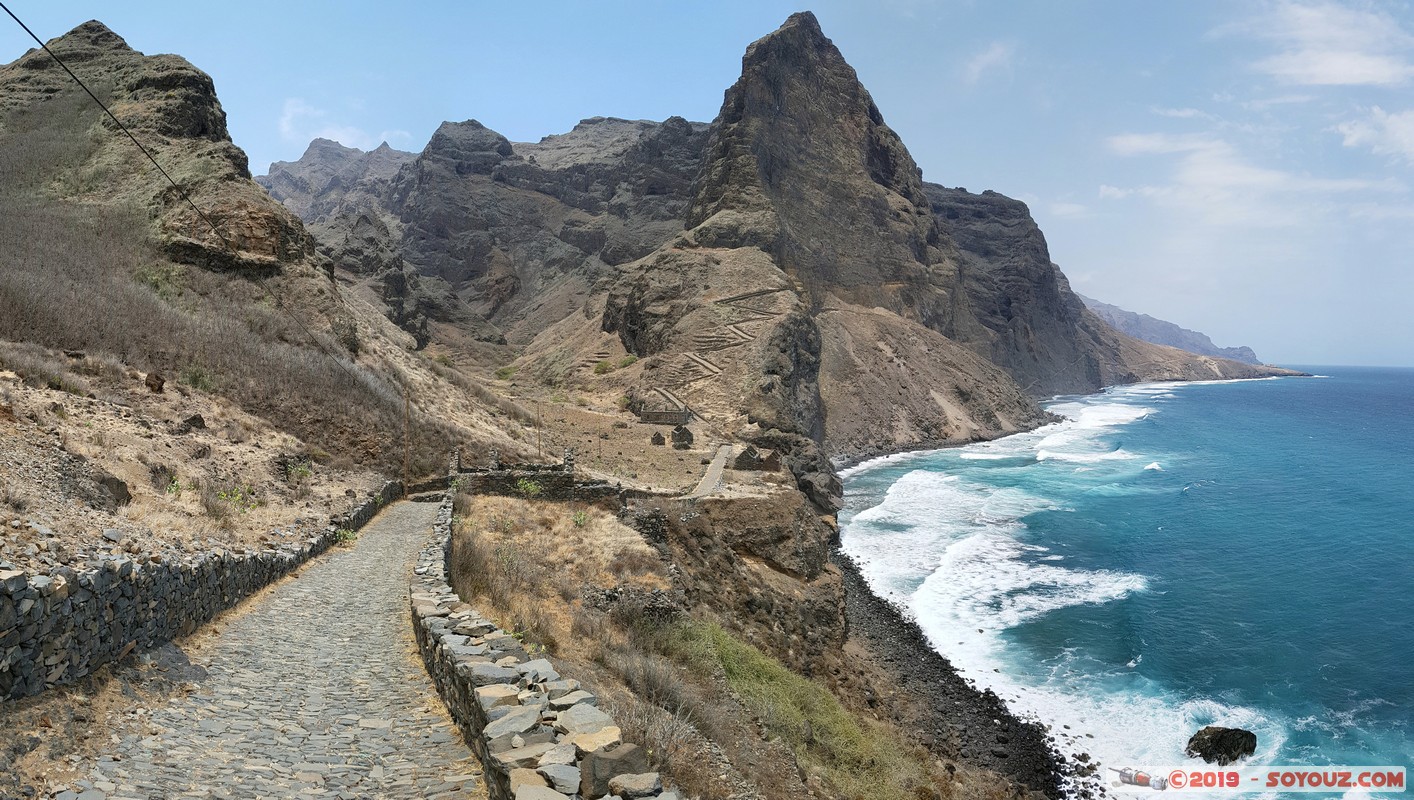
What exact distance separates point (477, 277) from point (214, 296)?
319 ft

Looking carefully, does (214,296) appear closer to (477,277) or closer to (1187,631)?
(1187,631)

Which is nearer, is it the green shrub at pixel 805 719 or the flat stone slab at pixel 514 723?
the flat stone slab at pixel 514 723

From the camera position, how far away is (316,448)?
2359cm

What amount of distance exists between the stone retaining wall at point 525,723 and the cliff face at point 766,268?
4008 centimetres

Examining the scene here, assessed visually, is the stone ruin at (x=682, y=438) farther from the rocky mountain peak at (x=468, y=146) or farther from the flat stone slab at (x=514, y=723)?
the rocky mountain peak at (x=468, y=146)

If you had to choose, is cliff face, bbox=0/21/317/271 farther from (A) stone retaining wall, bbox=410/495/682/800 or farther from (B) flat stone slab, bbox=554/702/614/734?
(B) flat stone slab, bbox=554/702/614/734

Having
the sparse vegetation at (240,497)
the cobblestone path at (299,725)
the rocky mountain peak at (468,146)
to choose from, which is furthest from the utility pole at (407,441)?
the rocky mountain peak at (468,146)

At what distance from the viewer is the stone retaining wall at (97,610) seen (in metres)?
5.40

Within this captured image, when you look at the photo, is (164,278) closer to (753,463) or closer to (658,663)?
(753,463)

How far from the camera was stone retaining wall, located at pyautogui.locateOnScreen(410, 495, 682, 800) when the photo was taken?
193 inches

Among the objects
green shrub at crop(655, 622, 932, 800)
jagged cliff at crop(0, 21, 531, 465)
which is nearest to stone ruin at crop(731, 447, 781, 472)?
jagged cliff at crop(0, 21, 531, 465)

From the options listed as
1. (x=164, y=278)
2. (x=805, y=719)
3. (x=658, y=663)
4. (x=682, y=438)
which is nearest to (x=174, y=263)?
(x=164, y=278)

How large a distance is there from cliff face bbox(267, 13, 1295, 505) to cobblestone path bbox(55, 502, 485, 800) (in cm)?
3892

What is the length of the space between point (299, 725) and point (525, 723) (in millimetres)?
2634
